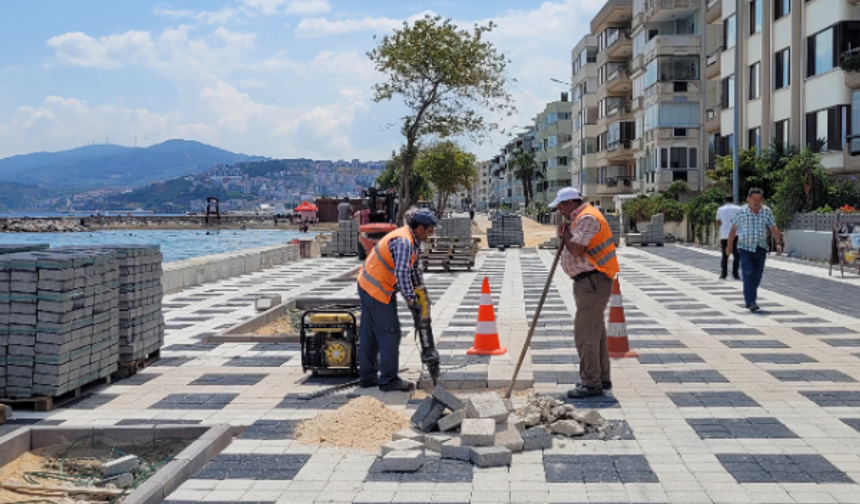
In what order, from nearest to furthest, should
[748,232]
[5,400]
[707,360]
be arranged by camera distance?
[5,400], [707,360], [748,232]

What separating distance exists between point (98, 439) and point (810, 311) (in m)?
10.3

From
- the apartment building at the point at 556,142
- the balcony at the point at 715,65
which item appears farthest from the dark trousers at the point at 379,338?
the apartment building at the point at 556,142

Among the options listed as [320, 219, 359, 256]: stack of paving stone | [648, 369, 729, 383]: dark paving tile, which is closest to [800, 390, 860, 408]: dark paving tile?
[648, 369, 729, 383]: dark paving tile

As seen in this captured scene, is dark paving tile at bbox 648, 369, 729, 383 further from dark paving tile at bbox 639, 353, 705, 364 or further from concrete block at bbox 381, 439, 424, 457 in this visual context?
concrete block at bbox 381, 439, 424, 457

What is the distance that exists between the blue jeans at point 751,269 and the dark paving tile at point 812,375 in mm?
4582

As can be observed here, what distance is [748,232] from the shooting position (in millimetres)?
12609

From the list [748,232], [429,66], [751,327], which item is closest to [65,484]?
[751,327]

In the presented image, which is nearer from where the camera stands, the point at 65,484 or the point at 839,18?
the point at 65,484

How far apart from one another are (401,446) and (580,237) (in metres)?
2.49

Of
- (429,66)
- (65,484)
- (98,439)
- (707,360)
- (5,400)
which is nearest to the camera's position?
(65,484)

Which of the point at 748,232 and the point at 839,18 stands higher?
the point at 839,18

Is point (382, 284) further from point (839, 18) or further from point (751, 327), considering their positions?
point (839, 18)

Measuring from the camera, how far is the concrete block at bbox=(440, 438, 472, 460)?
18.4ft

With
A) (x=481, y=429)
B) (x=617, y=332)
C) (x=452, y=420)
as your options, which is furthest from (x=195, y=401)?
(x=617, y=332)
